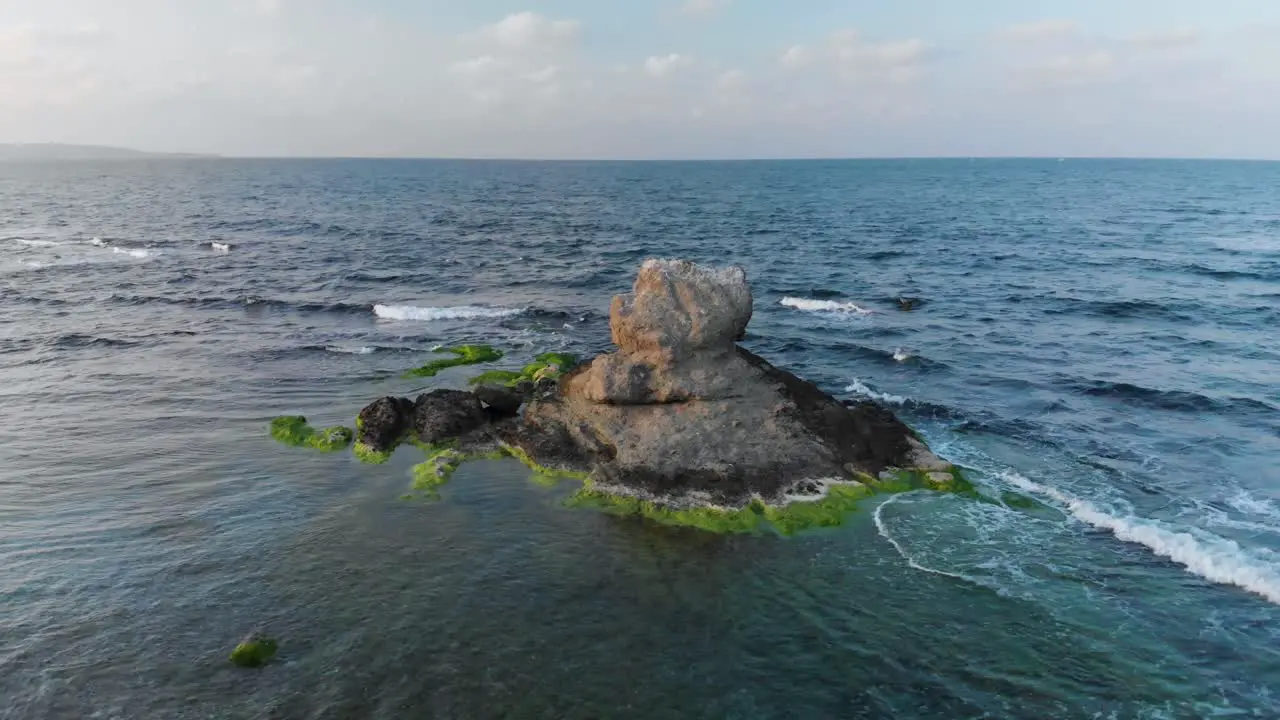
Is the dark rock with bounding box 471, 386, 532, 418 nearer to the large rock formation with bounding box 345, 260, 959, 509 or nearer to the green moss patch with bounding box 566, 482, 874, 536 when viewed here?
the large rock formation with bounding box 345, 260, 959, 509

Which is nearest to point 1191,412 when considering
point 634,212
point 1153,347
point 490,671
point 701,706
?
point 1153,347

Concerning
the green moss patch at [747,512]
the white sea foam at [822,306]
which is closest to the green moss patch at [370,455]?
the green moss patch at [747,512]

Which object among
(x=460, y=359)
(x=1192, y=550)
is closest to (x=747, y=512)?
(x=1192, y=550)

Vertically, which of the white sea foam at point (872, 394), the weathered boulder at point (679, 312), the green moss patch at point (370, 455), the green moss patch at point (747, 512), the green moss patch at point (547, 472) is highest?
the weathered boulder at point (679, 312)

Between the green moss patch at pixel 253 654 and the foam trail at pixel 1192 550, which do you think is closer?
the green moss patch at pixel 253 654

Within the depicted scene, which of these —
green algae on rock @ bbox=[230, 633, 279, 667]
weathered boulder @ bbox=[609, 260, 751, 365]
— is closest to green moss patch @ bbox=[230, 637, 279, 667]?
green algae on rock @ bbox=[230, 633, 279, 667]

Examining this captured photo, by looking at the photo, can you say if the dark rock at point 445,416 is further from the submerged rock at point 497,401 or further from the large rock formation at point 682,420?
the submerged rock at point 497,401
